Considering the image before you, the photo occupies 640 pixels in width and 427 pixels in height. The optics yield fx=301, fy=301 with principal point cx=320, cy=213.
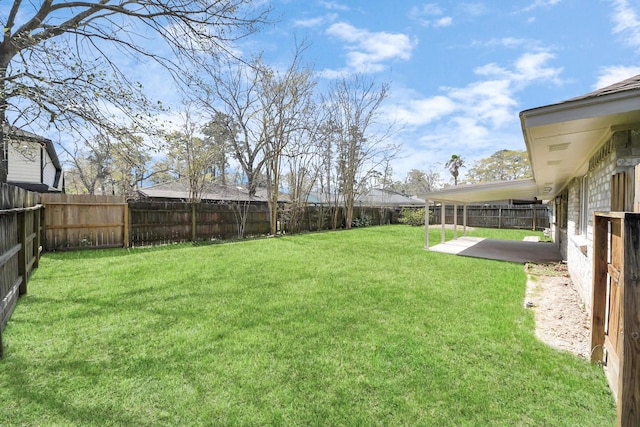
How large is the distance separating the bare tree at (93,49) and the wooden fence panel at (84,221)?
249cm

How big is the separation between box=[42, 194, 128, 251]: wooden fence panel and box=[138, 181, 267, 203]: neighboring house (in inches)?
313

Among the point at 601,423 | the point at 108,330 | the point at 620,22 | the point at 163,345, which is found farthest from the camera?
the point at 620,22

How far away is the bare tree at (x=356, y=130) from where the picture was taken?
695 inches

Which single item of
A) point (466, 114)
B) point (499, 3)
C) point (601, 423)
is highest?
point (466, 114)

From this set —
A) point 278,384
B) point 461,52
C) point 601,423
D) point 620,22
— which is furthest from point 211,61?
point 461,52

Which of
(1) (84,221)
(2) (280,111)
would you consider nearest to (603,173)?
(1) (84,221)

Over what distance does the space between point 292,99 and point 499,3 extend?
8.69 m

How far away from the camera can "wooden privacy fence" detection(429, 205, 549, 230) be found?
1867cm

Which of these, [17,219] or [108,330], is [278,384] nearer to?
[108,330]

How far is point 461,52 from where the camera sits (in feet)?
32.3

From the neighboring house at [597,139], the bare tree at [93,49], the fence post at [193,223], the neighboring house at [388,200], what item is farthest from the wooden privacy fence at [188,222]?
the neighboring house at [388,200]

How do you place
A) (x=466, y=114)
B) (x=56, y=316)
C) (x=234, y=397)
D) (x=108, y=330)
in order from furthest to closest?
1. (x=466, y=114)
2. (x=56, y=316)
3. (x=108, y=330)
4. (x=234, y=397)

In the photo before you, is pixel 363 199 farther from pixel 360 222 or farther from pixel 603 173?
pixel 603 173

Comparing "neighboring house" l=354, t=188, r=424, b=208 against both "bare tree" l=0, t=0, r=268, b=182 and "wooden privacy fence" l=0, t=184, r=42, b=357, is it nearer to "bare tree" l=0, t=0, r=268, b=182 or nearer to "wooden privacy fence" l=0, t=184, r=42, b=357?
"bare tree" l=0, t=0, r=268, b=182
